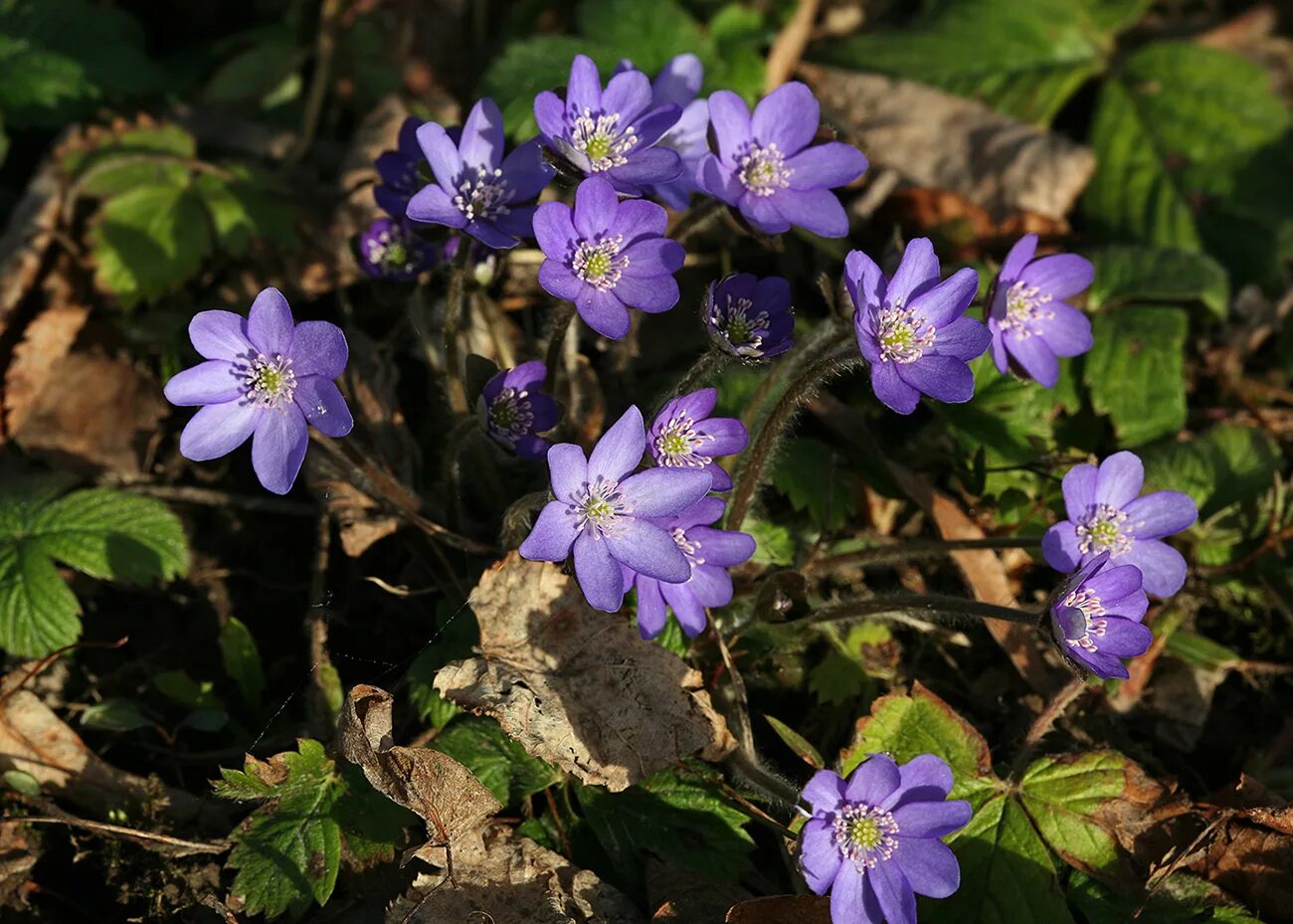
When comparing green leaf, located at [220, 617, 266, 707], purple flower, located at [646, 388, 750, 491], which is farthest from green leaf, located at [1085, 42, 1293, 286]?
green leaf, located at [220, 617, 266, 707]

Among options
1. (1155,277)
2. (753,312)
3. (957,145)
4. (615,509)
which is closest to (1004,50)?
(957,145)

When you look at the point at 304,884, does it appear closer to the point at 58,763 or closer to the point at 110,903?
the point at 110,903

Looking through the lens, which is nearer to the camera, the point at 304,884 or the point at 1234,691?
the point at 304,884

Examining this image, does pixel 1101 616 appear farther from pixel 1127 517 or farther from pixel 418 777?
pixel 418 777

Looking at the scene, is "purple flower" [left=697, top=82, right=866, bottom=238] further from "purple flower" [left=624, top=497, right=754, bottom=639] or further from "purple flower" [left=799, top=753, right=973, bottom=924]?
"purple flower" [left=799, top=753, right=973, bottom=924]

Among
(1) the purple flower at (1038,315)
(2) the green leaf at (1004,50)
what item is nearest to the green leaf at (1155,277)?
(1) the purple flower at (1038,315)

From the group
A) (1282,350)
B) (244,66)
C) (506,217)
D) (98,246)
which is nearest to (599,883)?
(506,217)
